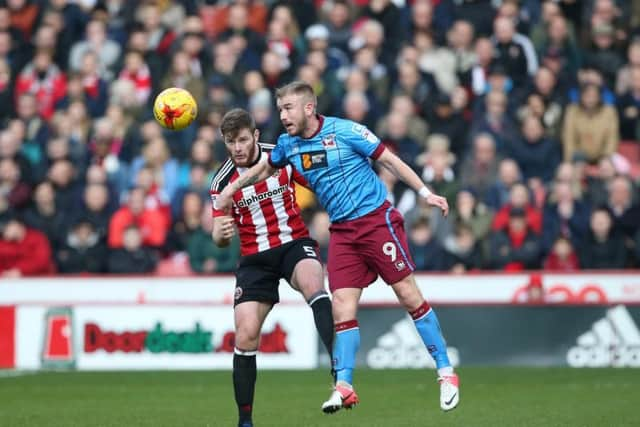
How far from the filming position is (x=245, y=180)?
9383mm

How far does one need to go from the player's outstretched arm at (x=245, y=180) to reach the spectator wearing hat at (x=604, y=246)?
7425mm

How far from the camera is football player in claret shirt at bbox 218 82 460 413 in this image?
9312 millimetres

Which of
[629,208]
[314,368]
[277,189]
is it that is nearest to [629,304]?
[629,208]

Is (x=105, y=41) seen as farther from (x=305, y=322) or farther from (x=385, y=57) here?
(x=305, y=322)

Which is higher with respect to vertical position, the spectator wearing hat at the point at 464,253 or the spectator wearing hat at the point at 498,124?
the spectator wearing hat at the point at 498,124

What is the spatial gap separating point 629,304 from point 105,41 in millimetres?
8745

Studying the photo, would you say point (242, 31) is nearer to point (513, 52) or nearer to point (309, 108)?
point (513, 52)

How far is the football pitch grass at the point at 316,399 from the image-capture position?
400 inches

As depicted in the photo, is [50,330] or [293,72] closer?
[50,330]

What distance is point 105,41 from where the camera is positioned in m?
19.5

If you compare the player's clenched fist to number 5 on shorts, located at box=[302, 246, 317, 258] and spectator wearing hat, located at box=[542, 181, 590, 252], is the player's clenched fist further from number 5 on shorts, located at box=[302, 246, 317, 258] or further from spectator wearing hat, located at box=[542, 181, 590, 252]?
spectator wearing hat, located at box=[542, 181, 590, 252]

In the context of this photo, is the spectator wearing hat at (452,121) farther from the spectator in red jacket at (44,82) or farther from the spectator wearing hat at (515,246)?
the spectator in red jacket at (44,82)

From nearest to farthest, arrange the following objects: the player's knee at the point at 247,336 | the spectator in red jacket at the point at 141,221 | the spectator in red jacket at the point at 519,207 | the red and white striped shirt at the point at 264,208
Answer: the player's knee at the point at 247,336
the red and white striped shirt at the point at 264,208
the spectator in red jacket at the point at 519,207
the spectator in red jacket at the point at 141,221

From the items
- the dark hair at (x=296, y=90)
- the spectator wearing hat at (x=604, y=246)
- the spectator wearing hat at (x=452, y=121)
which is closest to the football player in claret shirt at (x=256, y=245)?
the dark hair at (x=296, y=90)
